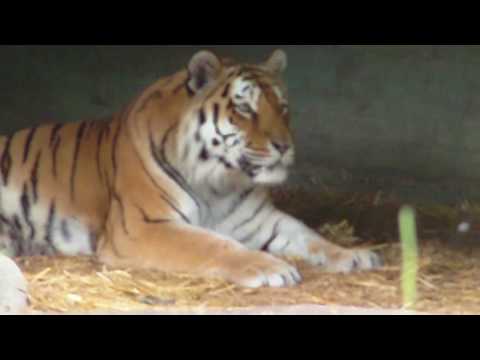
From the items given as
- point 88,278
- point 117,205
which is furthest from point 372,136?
point 88,278

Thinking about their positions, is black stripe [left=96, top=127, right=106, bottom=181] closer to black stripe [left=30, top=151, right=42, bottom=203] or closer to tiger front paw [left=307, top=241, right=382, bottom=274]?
black stripe [left=30, top=151, right=42, bottom=203]

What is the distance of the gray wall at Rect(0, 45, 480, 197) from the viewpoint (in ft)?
17.6

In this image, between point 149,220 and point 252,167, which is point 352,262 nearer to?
point 252,167

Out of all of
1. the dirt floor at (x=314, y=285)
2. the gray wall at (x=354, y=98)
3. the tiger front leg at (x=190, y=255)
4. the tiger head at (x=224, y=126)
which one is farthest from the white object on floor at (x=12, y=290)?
the gray wall at (x=354, y=98)

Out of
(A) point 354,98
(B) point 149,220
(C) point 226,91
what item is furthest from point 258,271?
(A) point 354,98

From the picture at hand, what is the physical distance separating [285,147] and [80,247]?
3.10 feet

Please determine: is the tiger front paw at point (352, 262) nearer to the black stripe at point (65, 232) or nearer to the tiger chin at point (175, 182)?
the tiger chin at point (175, 182)

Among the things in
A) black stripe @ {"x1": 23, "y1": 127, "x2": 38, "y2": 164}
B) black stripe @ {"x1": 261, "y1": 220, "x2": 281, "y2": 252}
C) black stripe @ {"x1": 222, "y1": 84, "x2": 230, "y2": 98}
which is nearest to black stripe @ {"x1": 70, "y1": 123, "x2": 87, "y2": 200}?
black stripe @ {"x1": 23, "y1": 127, "x2": 38, "y2": 164}

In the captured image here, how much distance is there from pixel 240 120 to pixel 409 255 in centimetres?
88

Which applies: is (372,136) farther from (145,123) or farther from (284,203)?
(145,123)

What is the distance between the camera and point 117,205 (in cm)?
445

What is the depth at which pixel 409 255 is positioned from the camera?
4500 mm

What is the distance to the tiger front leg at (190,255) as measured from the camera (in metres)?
3.96

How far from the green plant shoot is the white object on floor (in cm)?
126
